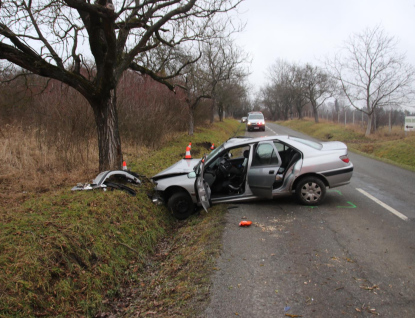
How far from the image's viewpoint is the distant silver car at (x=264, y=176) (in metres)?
6.51

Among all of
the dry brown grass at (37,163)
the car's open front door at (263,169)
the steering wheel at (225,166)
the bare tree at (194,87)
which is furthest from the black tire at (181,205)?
the bare tree at (194,87)

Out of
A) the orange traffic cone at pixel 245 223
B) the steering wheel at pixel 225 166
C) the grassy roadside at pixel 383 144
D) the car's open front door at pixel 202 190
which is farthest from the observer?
the grassy roadside at pixel 383 144

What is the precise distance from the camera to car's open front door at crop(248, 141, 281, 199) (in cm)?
654

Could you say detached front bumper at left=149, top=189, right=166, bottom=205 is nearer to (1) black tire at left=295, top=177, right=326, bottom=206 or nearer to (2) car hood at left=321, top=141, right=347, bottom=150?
(1) black tire at left=295, top=177, right=326, bottom=206

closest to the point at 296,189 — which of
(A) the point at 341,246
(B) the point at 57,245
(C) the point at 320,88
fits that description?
(A) the point at 341,246

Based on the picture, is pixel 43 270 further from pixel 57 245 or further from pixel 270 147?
pixel 270 147

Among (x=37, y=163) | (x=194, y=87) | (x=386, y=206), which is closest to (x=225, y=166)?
(x=386, y=206)

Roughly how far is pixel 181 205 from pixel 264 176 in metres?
1.84

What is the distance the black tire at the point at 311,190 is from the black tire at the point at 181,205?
2238 millimetres

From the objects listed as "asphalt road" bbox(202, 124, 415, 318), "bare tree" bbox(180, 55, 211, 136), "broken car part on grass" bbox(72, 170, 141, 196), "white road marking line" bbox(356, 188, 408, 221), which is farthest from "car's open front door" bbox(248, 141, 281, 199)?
"bare tree" bbox(180, 55, 211, 136)

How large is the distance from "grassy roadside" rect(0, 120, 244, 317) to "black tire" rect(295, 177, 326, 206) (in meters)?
1.64

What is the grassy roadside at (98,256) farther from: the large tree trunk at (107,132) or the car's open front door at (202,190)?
the large tree trunk at (107,132)

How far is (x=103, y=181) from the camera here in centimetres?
658

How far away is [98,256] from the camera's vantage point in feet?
15.0
